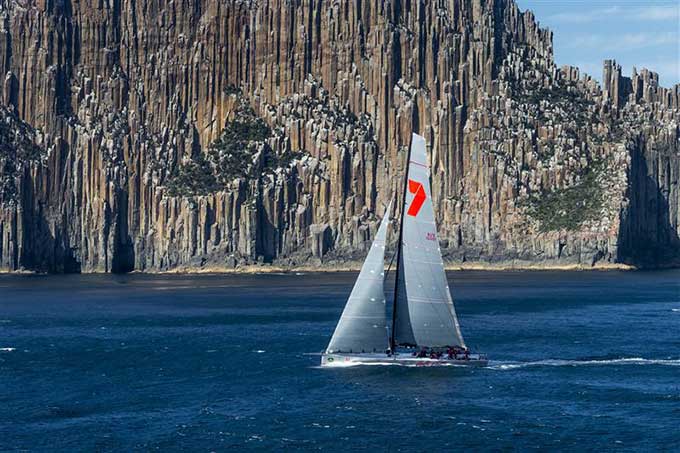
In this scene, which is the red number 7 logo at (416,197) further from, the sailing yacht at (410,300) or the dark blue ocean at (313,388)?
the dark blue ocean at (313,388)

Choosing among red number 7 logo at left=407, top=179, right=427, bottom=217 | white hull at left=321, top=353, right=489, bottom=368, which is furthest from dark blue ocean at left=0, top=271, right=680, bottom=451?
red number 7 logo at left=407, top=179, right=427, bottom=217

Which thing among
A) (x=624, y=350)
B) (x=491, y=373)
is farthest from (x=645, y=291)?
(x=491, y=373)

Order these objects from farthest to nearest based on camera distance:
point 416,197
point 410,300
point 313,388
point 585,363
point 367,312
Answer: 1. point 585,363
2. point 367,312
3. point 410,300
4. point 416,197
5. point 313,388

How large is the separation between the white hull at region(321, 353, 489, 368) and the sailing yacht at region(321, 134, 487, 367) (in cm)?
8

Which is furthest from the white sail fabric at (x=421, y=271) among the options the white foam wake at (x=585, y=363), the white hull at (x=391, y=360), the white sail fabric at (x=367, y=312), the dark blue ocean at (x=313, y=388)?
the white foam wake at (x=585, y=363)

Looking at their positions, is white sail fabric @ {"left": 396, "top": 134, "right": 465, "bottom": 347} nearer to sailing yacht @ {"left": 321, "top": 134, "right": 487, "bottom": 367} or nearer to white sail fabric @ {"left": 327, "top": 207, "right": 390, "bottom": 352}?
sailing yacht @ {"left": 321, "top": 134, "right": 487, "bottom": 367}

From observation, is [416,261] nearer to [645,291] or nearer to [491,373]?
[491,373]

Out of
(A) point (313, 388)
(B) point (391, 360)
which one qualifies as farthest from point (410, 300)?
(A) point (313, 388)

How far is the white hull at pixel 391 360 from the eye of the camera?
303 feet

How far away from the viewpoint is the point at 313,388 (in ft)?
286

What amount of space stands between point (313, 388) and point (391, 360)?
829 cm

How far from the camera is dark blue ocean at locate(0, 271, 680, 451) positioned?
7175 cm

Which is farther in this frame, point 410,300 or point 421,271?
point 410,300

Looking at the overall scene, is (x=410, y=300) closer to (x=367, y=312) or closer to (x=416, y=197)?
(x=367, y=312)
